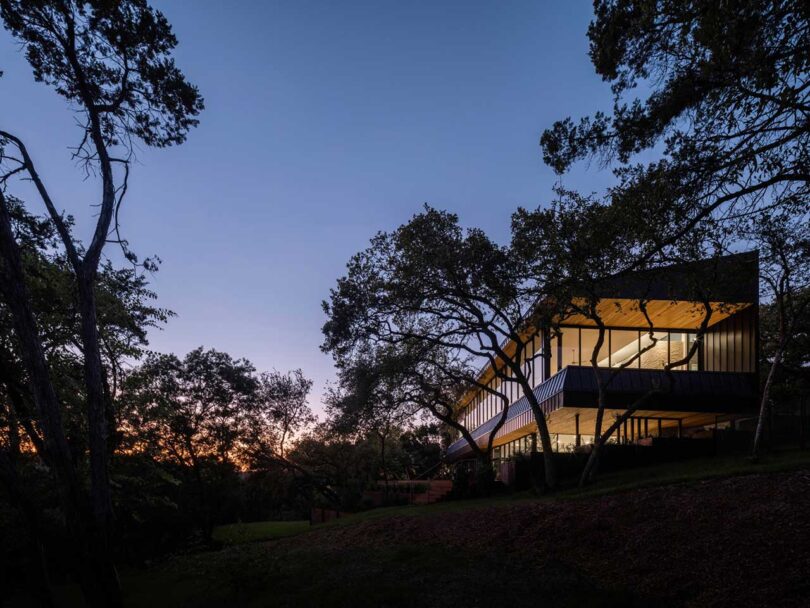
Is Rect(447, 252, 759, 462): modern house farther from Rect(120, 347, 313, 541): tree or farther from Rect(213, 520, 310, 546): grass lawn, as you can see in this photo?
Rect(120, 347, 313, 541): tree

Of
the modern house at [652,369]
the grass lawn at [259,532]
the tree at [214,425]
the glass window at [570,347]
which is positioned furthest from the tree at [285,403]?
the glass window at [570,347]

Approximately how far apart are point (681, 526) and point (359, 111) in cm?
1433

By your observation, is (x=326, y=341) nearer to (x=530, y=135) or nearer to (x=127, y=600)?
(x=127, y=600)

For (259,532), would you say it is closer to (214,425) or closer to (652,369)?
(214,425)

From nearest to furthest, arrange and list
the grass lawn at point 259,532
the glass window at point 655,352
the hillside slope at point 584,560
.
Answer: the hillside slope at point 584,560 → the grass lawn at point 259,532 → the glass window at point 655,352

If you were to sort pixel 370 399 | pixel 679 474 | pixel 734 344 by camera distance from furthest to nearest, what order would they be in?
pixel 734 344, pixel 370 399, pixel 679 474

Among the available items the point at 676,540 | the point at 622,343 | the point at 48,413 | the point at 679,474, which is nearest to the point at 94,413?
the point at 48,413

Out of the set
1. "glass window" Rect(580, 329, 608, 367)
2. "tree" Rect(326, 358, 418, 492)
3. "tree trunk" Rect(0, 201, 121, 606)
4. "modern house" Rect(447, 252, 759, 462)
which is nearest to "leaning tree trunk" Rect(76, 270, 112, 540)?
"tree trunk" Rect(0, 201, 121, 606)

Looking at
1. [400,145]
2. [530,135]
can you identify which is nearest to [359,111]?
[400,145]

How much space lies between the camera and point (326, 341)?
20.9 metres

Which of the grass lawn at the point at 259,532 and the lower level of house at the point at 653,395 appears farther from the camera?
the lower level of house at the point at 653,395

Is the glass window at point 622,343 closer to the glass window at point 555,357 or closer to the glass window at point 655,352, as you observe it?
the glass window at point 655,352

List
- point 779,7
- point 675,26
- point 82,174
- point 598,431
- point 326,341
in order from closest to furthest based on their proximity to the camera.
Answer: point 779,7
point 675,26
point 82,174
point 598,431
point 326,341

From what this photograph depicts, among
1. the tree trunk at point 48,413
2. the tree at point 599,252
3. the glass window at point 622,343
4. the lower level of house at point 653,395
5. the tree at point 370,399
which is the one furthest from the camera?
the glass window at point 622,343
